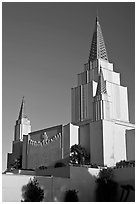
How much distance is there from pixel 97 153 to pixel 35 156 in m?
16.7

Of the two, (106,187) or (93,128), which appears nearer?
(106,187)

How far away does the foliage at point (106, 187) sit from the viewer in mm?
35375

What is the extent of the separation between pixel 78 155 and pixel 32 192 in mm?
26159

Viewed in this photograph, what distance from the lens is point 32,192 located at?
30.2 metres

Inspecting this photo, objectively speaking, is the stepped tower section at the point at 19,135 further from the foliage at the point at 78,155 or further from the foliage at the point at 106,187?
the foliage at the point at 106,187

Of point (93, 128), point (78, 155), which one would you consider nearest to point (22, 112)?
point (93, 128)

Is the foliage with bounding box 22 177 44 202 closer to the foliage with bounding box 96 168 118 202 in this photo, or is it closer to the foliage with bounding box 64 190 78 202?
the foliage with bounding box 64 190 78 202

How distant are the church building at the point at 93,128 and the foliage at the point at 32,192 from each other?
876 inches

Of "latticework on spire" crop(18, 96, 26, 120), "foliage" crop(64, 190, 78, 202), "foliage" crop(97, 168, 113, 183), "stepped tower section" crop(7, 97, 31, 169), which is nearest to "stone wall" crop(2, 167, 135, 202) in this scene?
"foliage" crop(64, 190, 78, 202)

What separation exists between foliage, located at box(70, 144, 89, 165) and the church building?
41.5 inches

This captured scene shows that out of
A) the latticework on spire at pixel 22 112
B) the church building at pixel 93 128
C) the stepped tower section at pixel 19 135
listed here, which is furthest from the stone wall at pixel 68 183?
the latticework on spire at pixel 22 112

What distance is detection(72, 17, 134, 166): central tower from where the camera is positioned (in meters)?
54.2

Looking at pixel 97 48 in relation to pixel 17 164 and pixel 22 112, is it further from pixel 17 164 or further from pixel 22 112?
pixel 17 164

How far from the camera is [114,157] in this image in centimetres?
5312
